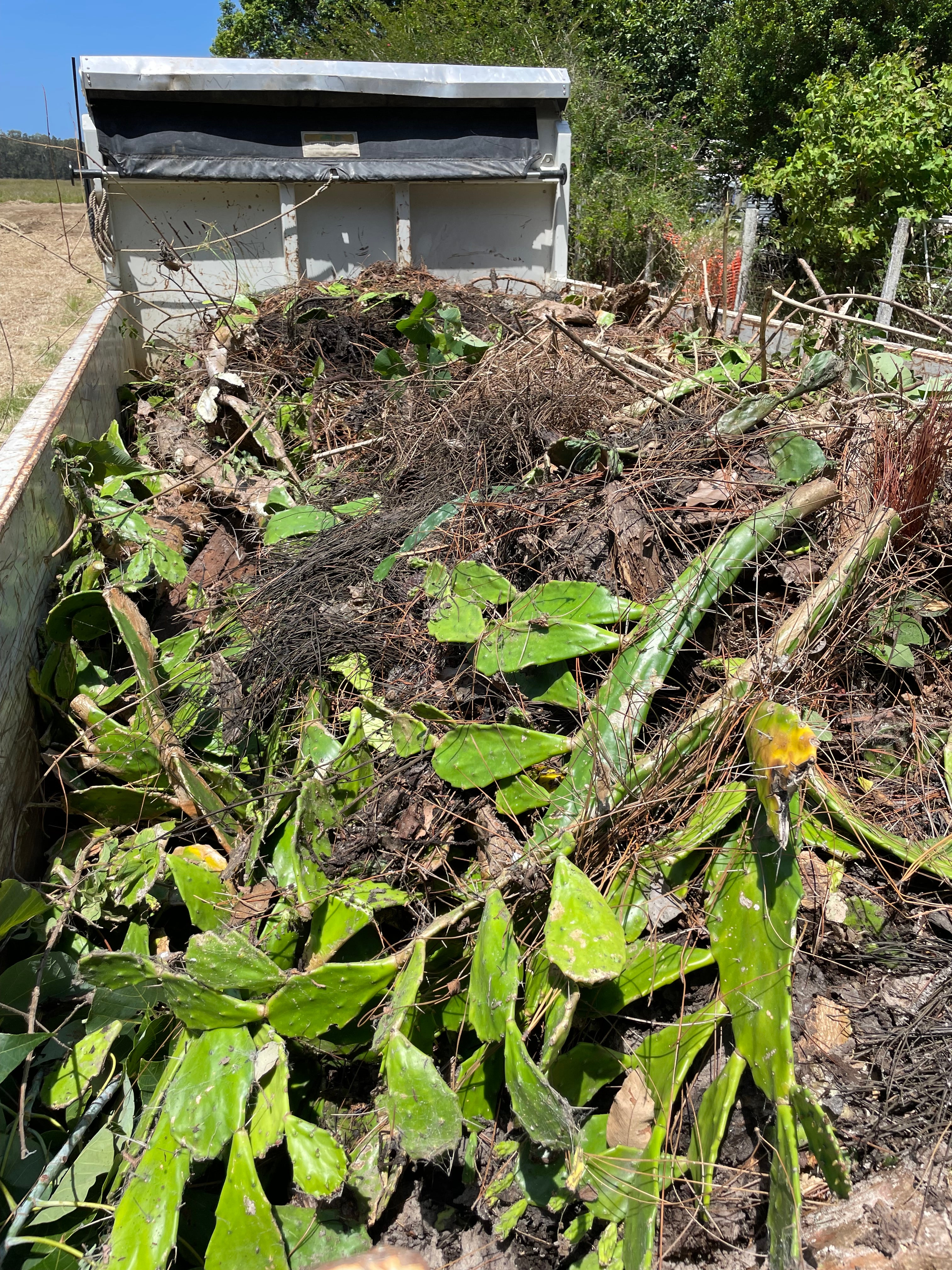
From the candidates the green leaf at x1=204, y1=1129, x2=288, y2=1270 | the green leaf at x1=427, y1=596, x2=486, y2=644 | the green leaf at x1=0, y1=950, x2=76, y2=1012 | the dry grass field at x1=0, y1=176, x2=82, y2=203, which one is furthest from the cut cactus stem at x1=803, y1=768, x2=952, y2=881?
the dry grass field at x1=0, y1=176, x2=82, y2=203

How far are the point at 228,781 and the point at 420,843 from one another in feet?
2.19

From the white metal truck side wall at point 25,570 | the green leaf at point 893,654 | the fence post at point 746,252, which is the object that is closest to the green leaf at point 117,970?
the white metal truck side wall at point 25,570

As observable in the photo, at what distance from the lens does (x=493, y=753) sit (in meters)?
1.89

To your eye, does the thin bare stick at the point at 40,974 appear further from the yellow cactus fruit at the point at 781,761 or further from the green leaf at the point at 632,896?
the yellow cactus fruit at the point at 781,761

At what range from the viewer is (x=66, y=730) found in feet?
7.86

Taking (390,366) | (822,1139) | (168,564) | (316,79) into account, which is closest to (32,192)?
(316,79)

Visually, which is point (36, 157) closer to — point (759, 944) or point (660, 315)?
point (660, 315)

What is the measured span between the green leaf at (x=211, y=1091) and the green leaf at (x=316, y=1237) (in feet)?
0.65

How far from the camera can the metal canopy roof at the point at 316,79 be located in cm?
490

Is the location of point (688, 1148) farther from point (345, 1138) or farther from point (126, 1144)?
point (126, 1144)

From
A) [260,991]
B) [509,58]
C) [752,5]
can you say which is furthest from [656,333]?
[509,58]

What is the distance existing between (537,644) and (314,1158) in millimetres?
1151

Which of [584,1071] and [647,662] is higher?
[647,662]

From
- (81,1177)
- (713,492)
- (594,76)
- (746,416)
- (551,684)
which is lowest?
(81,1177)
